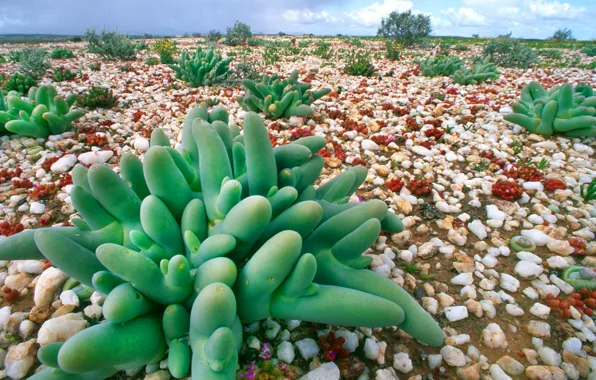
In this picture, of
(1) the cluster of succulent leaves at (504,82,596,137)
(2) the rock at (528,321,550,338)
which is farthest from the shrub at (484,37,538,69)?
(2) the rock at (528,321,550,338)

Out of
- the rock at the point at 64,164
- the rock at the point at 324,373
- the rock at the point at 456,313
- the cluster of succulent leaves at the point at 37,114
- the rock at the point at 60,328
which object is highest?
the cluster of succulent leaves at the point at 37,114

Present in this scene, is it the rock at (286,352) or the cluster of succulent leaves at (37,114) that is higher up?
the cluster of succulent leaves at (37,114)

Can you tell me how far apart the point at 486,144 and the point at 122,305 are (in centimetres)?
449

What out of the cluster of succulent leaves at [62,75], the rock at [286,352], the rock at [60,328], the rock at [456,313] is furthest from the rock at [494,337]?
the cluster of succulent leaves at [62,75]

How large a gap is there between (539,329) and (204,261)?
2030 mm

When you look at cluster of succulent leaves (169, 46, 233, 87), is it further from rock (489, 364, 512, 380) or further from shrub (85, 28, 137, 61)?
rock (489, 364, 512, 380)

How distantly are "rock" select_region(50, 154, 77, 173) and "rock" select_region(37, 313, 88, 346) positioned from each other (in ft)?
7.17

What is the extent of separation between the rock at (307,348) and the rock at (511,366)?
1.02 metres

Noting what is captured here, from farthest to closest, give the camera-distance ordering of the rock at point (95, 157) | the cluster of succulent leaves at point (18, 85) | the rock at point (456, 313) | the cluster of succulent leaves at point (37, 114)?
the cluster of succulent leaves at point (18, 85)
the cluster of succulent leaves at point (37, 114)
the rock at point (95, 157)
the rock at point (456, 313)

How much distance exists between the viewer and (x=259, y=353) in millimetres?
1680

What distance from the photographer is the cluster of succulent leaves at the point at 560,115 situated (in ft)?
13.6

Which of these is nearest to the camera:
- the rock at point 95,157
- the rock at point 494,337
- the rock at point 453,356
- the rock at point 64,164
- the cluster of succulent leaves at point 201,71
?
the rock at point 453,356

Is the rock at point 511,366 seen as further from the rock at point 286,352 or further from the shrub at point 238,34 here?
the shrub at point 238,34

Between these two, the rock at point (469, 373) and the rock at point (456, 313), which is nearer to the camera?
the rock at point (469, 373)
